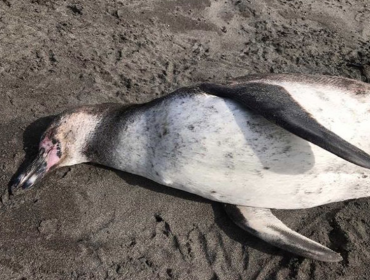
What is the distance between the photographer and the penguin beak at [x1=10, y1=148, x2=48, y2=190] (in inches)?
130

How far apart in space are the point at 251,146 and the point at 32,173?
165 centimetres

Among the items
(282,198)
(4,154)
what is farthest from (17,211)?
(282,198)

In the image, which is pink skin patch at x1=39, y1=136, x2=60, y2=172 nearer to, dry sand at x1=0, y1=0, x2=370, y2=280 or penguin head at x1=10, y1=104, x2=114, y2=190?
penguin head at x1=10, y1=104, x2=114, y2=190

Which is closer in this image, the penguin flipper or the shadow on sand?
the penguin flipper

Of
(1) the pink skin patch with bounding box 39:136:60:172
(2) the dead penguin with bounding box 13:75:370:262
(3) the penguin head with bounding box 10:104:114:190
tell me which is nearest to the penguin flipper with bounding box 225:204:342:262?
(2) the dead penguin with bounding box 13:75:370:262

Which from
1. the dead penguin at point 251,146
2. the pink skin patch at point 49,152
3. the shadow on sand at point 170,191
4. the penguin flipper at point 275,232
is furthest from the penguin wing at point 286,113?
the pink skin patch at point 49,152

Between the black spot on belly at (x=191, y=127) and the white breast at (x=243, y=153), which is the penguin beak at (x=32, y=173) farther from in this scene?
the black spot on belly at (x=191, y=127)

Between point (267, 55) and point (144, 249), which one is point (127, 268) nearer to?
point (144, 249)

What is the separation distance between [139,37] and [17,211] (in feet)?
7.71

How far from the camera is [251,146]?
3.03m

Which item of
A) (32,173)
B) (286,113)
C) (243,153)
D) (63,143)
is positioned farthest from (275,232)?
(32,173)

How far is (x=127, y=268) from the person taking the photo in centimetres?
302

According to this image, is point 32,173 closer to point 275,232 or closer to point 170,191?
point 170,191

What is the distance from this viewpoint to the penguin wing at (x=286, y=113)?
271 centimetres
